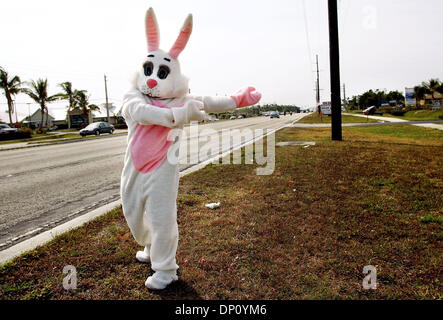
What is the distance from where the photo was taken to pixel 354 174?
21.4 feet

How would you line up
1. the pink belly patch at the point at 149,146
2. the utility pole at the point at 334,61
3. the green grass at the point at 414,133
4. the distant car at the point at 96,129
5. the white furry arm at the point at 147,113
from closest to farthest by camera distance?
the white furry arm at the point at 147,113
the pink belly patch at the point at 149,146
the utility pole at the point at 334,61
the green grass at the point at 414,133
the distant car at the point at 96,129

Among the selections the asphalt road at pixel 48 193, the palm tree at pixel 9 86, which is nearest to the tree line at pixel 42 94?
the palm tree at pixel 9 86

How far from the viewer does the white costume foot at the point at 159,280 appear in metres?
2.64

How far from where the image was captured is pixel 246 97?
9.22 feet

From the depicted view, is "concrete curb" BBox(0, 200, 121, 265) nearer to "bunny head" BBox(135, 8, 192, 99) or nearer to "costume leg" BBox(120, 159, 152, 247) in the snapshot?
"costume leg" BBox(120, 159, 152, 247)

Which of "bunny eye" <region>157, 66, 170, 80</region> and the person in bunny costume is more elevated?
"bunny eye" <region>157, 66, 170, 80</region>

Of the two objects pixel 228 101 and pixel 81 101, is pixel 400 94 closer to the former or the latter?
pixel 81 101

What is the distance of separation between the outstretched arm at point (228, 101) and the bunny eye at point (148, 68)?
426 millimetres

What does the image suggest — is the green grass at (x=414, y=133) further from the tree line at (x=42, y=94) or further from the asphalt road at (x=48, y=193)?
the tree line at (x=42, y=94)

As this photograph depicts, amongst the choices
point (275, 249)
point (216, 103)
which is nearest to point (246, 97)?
point (216, 103)

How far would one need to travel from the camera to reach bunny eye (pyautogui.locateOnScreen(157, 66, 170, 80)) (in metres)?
2.68

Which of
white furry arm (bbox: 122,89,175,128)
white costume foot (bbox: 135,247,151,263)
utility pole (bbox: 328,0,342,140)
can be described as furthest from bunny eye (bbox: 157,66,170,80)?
utility pole (bbox: 328,0,342,140)

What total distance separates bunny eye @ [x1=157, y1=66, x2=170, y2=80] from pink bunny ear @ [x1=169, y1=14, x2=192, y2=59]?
146mm

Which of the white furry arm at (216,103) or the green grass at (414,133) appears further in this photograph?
the green grass at (414,133)
